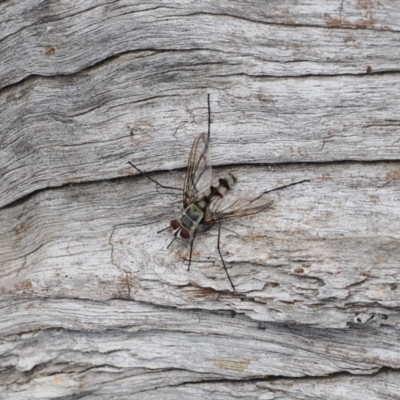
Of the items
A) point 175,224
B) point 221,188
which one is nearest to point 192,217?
point 175,224

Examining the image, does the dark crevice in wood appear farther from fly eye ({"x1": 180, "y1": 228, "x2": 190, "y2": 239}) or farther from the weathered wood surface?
fly eye ({"x1": 180, "y1": 228, "x2": 190, "y2": 239})

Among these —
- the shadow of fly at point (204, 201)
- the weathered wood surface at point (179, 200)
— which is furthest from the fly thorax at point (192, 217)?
the weathered wood surface at point (179, 200)

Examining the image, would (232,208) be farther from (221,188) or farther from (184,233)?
(184,233)

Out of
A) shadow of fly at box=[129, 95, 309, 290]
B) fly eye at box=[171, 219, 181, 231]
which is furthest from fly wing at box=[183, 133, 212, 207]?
fly eye at box=[171, 219, 181, 231]

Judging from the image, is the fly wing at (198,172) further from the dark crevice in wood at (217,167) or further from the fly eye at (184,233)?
A: the fly eye at (184,233)

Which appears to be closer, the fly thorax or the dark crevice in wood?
the dark crevice in wood

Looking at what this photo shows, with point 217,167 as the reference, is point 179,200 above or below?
below

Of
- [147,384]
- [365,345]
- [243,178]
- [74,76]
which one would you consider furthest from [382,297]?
[74,76]
